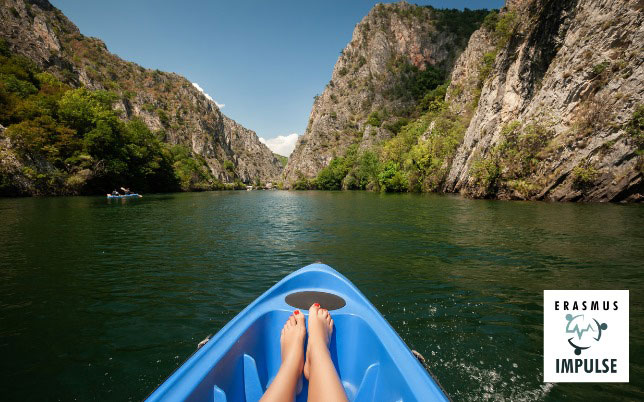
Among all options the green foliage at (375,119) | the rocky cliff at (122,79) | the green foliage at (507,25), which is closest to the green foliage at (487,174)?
the green foliage at (507,25)

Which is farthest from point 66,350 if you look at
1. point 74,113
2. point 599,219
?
point 74,113

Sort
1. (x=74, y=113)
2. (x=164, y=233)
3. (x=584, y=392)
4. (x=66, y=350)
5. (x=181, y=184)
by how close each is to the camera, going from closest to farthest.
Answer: (x=584, y=392)
(x=66, y=350)
(x=164, y=233)
(x=74, y=113)
(x=181, y=184)

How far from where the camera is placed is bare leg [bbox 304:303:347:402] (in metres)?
1.86

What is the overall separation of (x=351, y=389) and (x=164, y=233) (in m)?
10.0

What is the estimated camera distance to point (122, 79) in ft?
335

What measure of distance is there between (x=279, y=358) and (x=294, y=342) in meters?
0.38

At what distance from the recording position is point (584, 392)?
2.44 meters

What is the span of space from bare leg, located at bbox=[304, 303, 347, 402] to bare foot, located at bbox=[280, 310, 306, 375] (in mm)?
83

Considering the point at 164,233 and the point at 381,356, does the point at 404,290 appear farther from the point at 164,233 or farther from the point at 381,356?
the point at 164,233

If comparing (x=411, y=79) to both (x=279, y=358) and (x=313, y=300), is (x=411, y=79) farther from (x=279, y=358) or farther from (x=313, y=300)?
(x=279, y=358)

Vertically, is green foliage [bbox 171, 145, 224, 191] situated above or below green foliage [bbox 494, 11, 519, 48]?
below

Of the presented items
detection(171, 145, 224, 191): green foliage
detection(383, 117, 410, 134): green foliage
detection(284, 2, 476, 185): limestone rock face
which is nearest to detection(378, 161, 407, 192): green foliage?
detection(383, 117, 410, 134): green foliage

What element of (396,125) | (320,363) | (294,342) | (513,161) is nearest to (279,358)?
(294,342)

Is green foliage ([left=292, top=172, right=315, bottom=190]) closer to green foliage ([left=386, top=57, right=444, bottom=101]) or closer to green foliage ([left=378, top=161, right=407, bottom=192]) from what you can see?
green foliage ([left=386, top=57, right=444, bottom=101])
